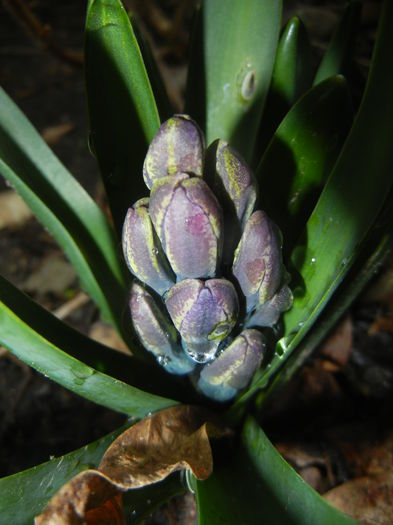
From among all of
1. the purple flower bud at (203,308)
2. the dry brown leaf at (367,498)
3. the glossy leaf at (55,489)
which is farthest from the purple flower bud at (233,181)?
the dry brown leaf at (367,498)

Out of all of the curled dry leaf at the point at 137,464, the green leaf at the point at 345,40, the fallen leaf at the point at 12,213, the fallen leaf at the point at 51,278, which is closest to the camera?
the curled dry leaf at the point at 137,464

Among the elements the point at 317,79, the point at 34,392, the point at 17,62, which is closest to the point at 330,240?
the point at 317,79

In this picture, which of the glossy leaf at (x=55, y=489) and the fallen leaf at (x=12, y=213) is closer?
the glossy leaf at (x=55, y=489)

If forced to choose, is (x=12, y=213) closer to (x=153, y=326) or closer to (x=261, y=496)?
(x=153, y=326)

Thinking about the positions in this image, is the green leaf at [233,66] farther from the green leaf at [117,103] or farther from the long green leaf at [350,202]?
the long green leaf at [350,202]

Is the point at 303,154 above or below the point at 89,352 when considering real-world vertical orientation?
above

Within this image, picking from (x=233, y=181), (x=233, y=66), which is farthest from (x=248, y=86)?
(x=233, y=181)

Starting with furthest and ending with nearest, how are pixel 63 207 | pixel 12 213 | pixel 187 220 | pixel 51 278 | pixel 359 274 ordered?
pixel 12 213 < pixel 51 278 < pixel 63 207 < pixel 359 274 < pixel 187 220

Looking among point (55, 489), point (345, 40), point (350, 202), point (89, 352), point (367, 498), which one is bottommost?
point (367, 498)
